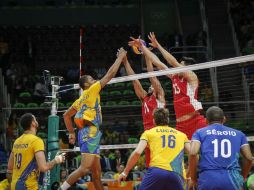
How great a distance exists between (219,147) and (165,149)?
2.47 ft

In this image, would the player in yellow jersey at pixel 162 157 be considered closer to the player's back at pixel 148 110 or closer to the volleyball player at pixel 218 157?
the volleyball player at pixel 218 157

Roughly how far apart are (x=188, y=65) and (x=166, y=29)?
19428 mm

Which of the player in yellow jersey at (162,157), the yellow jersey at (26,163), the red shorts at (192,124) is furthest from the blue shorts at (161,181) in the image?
the red shorts at (192,124)

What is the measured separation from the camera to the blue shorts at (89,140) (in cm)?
980

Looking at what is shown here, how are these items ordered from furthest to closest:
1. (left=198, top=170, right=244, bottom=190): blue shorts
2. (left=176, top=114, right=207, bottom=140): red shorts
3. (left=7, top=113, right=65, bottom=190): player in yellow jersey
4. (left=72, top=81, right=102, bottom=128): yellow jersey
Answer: (left=176, top=114, right=207, bottom=140): red shorts, (left=72, top=81, right=102, bottom=128): yellow jersey, (left=7, top=113, right=65, bottom=190): player in yellow jersey, (left=198, top=170, right=244, bottom=190): blue shorts

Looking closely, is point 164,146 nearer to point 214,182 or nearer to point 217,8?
point 214,182

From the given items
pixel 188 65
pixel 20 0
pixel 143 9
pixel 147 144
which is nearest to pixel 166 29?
pixel 143 9

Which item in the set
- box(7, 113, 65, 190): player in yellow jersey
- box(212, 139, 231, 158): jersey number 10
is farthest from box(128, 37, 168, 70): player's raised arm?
box(212, 139, 231, 158): jersey number 10

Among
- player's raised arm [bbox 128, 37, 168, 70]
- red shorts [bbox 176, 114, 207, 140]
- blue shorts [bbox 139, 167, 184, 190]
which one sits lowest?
blue shorts [bbox 139, 167, 184, 190]

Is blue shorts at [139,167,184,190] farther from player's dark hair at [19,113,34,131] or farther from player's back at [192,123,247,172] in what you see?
player's dark hair at [19,113,34,131]

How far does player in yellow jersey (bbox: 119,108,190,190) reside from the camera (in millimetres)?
7828

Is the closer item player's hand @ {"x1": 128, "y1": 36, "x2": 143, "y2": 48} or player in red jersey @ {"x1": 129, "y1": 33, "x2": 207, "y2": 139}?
player in red jersey @ {"x1": 129, "y1": 33, "x2": 207, "y2": 139}

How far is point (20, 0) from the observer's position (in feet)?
100

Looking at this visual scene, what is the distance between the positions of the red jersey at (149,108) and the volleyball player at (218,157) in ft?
9.32
